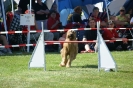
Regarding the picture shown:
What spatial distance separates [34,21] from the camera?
612 inches

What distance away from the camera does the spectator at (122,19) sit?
669 inches

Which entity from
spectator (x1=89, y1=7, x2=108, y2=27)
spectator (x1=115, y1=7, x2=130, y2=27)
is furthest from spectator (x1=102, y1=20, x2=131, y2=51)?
spectator (x1=115, y1=7, x2=130, y2=27)

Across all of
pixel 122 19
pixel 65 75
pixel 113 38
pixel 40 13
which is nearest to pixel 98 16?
pixel 122 19

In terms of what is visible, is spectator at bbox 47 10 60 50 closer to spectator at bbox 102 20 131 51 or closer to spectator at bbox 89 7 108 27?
spectator at bbox 89 7 108 27

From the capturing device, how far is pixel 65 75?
995 centimetres

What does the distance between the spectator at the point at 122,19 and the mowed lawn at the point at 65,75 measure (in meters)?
4.44

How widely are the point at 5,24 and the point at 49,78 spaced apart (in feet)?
21.4

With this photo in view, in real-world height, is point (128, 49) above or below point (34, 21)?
below

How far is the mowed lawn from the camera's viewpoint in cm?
→ 891

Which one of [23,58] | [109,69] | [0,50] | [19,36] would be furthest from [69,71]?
[19,36]

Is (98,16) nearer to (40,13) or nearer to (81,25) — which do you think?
(81,25)

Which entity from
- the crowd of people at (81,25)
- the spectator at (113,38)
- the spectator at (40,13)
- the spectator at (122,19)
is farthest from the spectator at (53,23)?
the spectator at (122,19)

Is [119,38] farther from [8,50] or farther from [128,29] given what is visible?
[8,50]

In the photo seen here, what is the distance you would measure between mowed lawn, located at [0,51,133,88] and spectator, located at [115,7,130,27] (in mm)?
4438
